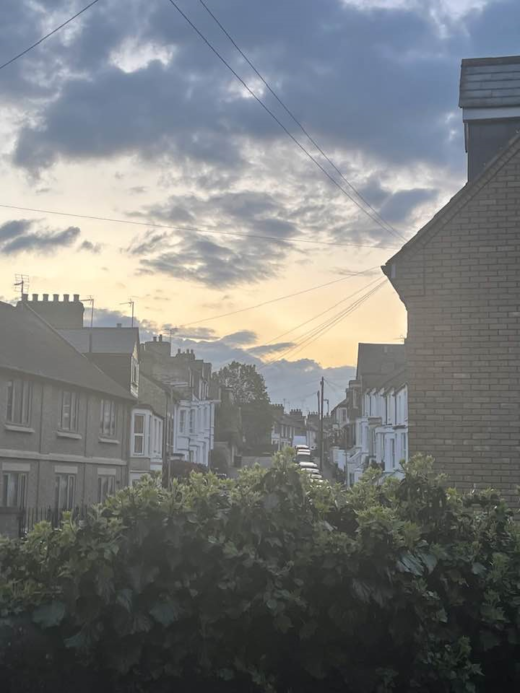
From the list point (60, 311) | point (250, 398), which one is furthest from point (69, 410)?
point (250, 398)

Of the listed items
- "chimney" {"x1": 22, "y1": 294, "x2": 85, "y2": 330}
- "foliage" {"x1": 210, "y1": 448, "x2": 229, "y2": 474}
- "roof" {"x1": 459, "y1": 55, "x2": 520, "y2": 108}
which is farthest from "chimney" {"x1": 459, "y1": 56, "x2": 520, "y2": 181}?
"foliage" {"x1": 210, "y1": 448, "x2": 229, "y2": 474}

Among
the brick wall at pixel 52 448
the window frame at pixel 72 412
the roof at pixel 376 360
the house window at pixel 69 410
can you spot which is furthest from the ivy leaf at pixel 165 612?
the roof at pixel 376 360

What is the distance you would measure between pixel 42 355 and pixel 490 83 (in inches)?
981

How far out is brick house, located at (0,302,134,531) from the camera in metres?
30.4

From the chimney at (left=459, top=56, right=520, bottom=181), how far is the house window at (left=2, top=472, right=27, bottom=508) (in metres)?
21.4

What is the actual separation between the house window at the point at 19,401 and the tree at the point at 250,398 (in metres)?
84.7

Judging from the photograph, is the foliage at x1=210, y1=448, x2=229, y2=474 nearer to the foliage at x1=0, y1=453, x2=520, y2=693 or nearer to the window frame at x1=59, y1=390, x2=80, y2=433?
the window frame at x1=59, y1=390, x2=80, y2=433

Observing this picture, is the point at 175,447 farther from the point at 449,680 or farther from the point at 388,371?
the point at 449,680

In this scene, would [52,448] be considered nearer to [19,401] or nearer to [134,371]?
[19,401]

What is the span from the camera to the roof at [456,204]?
12164 millimetres

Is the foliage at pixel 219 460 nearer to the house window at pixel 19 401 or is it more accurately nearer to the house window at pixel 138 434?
the house window at pixel 138 434

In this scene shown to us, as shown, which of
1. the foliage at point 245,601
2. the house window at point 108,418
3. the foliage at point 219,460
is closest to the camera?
the foliage at point 245,601

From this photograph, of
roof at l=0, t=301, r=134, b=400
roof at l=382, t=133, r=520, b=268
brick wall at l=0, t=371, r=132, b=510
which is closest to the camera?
roof at l=382, t=133, r=520, b=268

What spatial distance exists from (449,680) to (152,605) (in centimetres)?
203
